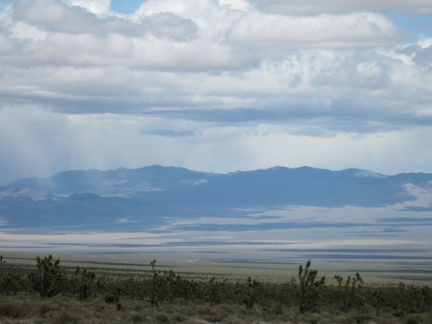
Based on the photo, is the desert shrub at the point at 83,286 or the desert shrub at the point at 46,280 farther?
the desert shrub at the point at 83,286

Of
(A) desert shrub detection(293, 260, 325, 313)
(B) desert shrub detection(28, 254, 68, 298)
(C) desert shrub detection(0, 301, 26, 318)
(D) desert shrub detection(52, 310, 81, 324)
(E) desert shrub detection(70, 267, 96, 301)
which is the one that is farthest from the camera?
(E) desert shrub detection(70, 267, 96, 301)

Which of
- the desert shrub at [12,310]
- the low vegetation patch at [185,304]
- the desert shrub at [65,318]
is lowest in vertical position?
the desert shrub at [65,318]

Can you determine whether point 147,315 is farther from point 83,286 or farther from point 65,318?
point 83,286

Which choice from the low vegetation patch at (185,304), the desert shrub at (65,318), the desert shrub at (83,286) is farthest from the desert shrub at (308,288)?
the desert shrub at (65,318)

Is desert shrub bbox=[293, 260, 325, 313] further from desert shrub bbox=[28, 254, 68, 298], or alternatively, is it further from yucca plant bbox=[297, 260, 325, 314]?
desert shrub bbox=[28, 254, 68, 298]

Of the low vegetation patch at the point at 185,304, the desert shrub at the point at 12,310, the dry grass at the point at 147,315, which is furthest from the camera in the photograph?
the low vegetation patch at the point at 185,304

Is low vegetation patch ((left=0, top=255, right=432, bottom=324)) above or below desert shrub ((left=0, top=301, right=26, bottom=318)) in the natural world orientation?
above

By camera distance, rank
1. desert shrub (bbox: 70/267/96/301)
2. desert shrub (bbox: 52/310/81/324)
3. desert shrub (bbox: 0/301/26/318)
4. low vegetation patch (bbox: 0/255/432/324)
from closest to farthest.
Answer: desert shrub (bbox: 52/310/81/324), desert shrub (bbox: 0/301/26/318), low vegetation patch (bbox: 0/255/432/324), desert shrub (bbox: 70/267/96/301)

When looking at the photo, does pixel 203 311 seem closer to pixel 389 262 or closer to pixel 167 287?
pixel 167 287

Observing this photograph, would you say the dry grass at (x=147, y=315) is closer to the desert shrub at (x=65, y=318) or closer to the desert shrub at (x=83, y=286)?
the desert shrub at (x=65, y=318)

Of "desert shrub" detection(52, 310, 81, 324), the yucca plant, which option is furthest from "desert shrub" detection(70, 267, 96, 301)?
"desert shrub" detection(52, 310, 81, 324)

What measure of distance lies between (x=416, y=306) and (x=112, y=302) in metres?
19.7

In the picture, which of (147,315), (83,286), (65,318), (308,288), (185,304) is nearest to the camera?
(65,318)

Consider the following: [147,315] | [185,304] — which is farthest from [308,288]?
[147,315]
